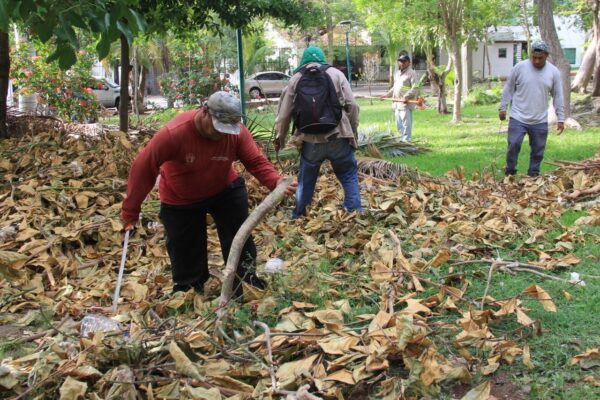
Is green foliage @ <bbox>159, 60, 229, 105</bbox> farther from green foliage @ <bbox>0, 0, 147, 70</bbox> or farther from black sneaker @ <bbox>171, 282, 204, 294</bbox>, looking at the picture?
green foliage @ <bbox>0, 0, 147, 70</bbox>

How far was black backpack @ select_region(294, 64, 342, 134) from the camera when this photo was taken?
18.8 ft

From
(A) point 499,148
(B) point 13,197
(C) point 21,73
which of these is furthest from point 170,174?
(C) point 21,73

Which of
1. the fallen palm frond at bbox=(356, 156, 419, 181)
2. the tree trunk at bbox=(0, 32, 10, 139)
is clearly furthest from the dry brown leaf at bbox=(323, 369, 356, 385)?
the tree trunk at bbox=(0, 32, 10, 139)

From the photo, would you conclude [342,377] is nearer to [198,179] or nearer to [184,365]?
[184,365]

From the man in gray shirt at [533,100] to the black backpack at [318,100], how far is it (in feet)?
9.56

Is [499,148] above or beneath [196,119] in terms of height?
beneath

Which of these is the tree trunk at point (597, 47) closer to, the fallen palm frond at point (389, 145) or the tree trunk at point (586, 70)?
the tree trunk at point (586, 70)

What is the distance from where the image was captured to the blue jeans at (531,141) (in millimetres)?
7668

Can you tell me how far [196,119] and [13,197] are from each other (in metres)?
3.26

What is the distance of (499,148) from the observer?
35.7 feet

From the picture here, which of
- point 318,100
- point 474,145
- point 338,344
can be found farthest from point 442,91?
point 338,344

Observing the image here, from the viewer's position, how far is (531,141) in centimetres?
774

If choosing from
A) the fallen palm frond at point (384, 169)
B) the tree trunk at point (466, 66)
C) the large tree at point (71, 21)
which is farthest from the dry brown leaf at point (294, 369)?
the tree trunk at point (466, 66)

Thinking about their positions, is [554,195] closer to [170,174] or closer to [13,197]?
[170,174]
